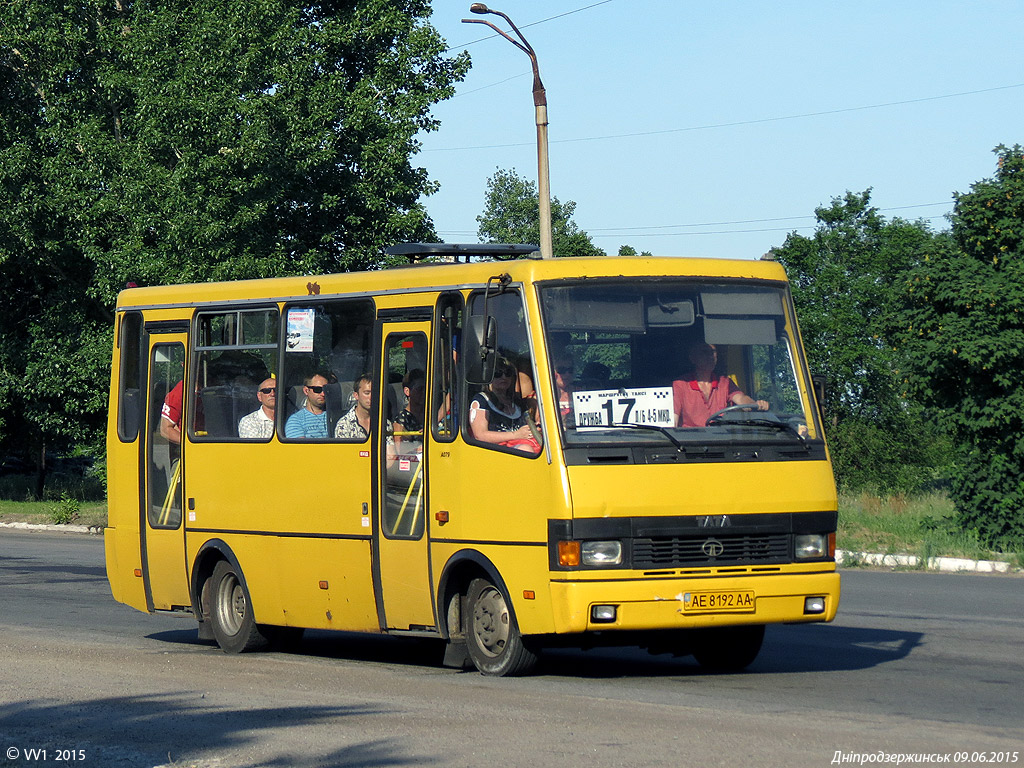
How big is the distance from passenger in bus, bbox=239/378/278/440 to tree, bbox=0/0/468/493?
17559 millimetres

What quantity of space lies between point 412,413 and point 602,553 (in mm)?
2200

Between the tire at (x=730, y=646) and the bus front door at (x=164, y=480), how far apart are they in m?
4.82

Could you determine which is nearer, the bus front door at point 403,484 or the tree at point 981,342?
the bus front door at point 403,484

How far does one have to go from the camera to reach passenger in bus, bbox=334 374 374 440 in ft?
39.7

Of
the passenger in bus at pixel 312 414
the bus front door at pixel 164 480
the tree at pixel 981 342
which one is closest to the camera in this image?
the passenger in bus at pixel 312 414

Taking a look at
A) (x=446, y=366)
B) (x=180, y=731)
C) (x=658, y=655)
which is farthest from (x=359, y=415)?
(x=180, y=731)

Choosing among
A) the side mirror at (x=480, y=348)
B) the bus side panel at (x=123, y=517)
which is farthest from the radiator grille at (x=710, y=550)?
the bus side panel at (x=123, y=517)

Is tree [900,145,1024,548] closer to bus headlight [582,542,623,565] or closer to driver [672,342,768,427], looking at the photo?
driver [672,342,768,427]

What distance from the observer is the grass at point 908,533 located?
74.5 feet

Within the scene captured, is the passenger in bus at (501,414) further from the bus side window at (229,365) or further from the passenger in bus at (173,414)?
the passenger in bus at (173,414)

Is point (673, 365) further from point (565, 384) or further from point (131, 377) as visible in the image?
point (131, 377)

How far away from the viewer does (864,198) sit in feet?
232

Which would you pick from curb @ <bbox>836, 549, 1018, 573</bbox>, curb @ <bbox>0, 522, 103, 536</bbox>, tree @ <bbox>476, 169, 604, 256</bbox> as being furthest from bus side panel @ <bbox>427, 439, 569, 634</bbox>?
tree @ <bbox>476, 169, 604, 256</bbox>

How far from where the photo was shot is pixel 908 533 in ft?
83.9
